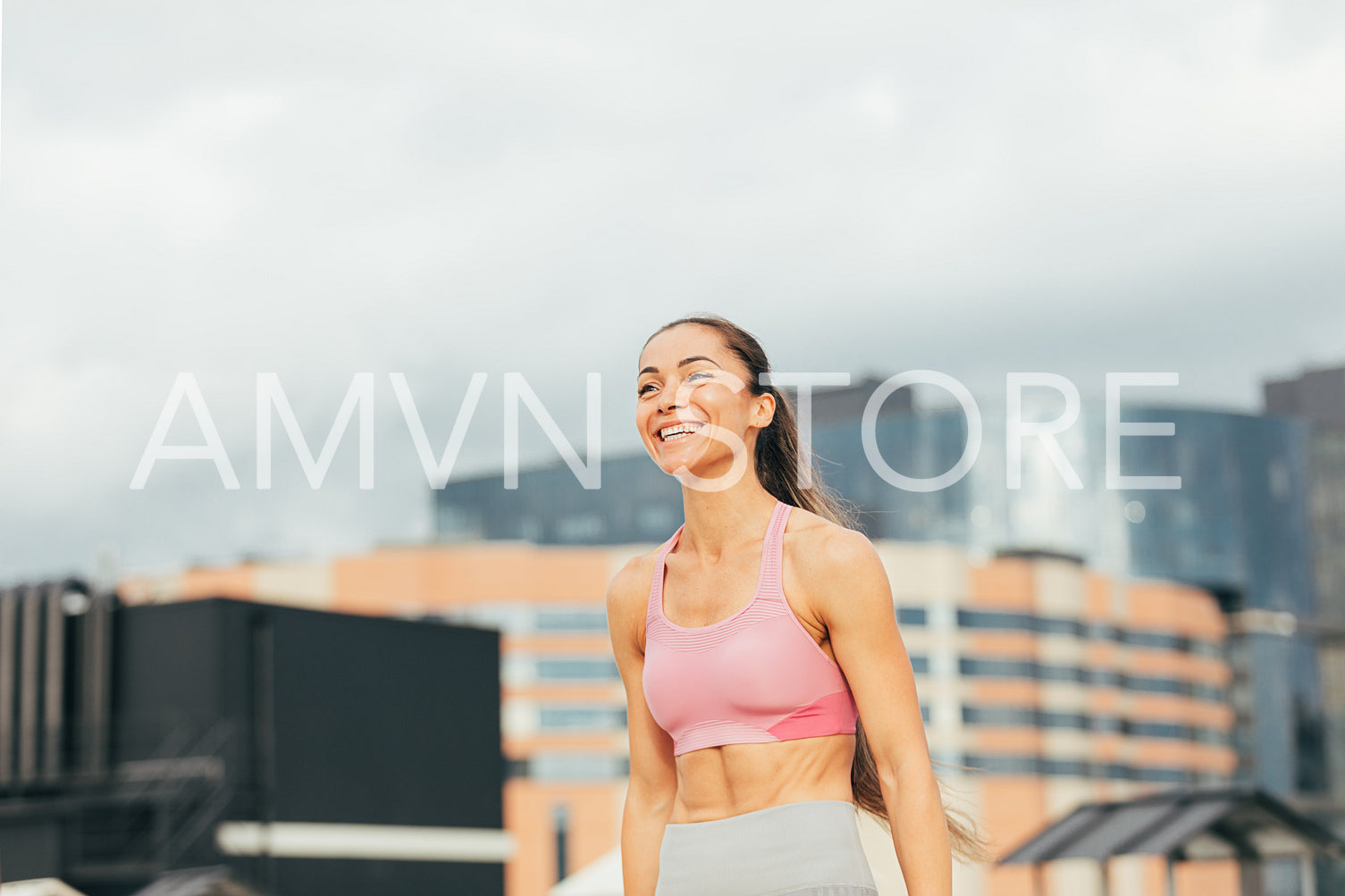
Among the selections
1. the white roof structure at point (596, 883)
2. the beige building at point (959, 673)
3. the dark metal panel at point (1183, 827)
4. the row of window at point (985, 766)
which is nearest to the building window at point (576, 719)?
the beige building at point (959, 673)

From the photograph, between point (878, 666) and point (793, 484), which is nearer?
point (878, 666)

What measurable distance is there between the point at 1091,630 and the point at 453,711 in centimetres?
6901

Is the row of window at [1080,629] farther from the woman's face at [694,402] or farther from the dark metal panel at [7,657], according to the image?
the woman's face at [694,402]

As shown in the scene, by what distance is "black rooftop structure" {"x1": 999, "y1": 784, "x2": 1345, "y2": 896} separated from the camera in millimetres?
17484

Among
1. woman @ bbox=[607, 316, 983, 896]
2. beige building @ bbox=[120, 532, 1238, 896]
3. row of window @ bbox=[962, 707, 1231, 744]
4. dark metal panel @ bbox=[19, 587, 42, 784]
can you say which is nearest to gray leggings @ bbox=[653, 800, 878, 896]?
woman @ bbox=[607, 316, 983, 896]

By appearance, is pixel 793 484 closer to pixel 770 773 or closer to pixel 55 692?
pixel 770 773

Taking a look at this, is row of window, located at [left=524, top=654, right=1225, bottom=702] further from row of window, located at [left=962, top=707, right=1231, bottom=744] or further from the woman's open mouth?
the woman's open mouth

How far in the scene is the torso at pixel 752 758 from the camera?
9.73 ft

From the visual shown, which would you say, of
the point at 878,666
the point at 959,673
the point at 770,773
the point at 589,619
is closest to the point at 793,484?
the point at 878,666

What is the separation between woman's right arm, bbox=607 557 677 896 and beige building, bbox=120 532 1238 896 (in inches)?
3072

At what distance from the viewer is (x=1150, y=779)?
9269cm

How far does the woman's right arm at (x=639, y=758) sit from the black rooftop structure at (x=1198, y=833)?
48.0 ft

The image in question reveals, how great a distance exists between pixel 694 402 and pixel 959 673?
84.5m

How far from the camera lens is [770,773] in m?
2.97
